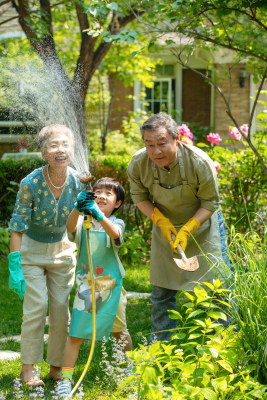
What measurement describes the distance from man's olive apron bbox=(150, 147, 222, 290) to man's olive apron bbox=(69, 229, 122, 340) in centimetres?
33

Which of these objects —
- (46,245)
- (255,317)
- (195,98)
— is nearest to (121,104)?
(195,98)

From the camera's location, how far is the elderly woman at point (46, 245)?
3.07m

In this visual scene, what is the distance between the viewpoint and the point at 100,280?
3.21 meters

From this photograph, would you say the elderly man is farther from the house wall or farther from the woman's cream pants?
the house wall

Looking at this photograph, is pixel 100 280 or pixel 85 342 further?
pixel 85 342

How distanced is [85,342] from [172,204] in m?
1.28

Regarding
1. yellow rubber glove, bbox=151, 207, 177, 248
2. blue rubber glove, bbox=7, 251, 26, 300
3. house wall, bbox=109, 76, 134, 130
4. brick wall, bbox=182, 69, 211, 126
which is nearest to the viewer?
blue rubber glove, bbox=7, 251, 26, 300

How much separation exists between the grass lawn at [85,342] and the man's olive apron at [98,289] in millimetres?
263

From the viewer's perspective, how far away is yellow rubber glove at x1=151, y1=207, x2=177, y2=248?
3232 millimetres

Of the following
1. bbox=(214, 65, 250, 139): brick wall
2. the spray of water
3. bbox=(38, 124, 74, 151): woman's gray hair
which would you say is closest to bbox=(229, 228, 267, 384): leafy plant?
the spray of water

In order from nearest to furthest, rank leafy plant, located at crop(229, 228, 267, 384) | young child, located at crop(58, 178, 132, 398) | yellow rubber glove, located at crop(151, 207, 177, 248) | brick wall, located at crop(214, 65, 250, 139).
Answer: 1. leafy plant, located at crop(229, 228, 267, 384)
2. young child, located at crop(58, 178, 132, 398)
3. yellow rubber glove, located at crop(151, 207, 177, 248)
4. brick wall, located at crop(214, 65, 250, 139)

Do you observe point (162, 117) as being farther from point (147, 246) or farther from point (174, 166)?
point (147, 246)

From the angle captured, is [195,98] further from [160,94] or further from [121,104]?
[121,104]

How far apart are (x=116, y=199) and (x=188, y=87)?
390 inches
